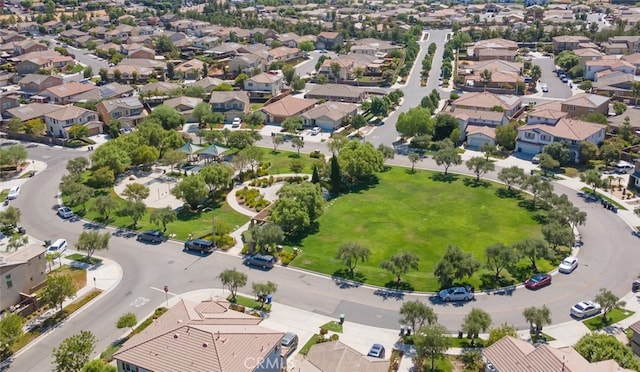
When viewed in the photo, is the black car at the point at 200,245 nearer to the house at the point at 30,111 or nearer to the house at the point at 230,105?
the house at the point at 230,105

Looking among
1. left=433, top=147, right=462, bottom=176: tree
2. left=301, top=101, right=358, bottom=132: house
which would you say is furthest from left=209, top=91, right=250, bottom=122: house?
left=433, top=147, right=462, bottom=176: tree

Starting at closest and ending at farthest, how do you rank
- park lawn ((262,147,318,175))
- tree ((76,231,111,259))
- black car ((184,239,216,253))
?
1. tree ((76,231,111,259))
2. black car ((184,239,216,253))
3. park lawn ((262,147,318,175))

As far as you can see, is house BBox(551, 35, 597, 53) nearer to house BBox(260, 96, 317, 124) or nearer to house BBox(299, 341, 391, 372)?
house BBox(260, 96, 317, 124)

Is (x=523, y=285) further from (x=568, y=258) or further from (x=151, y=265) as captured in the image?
(x=151, y=265)

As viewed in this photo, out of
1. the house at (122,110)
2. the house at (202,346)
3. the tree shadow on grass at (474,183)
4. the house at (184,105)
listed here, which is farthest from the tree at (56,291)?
the house at (184,105)

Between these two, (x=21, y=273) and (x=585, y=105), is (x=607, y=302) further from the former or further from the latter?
(x=585, y=105)
